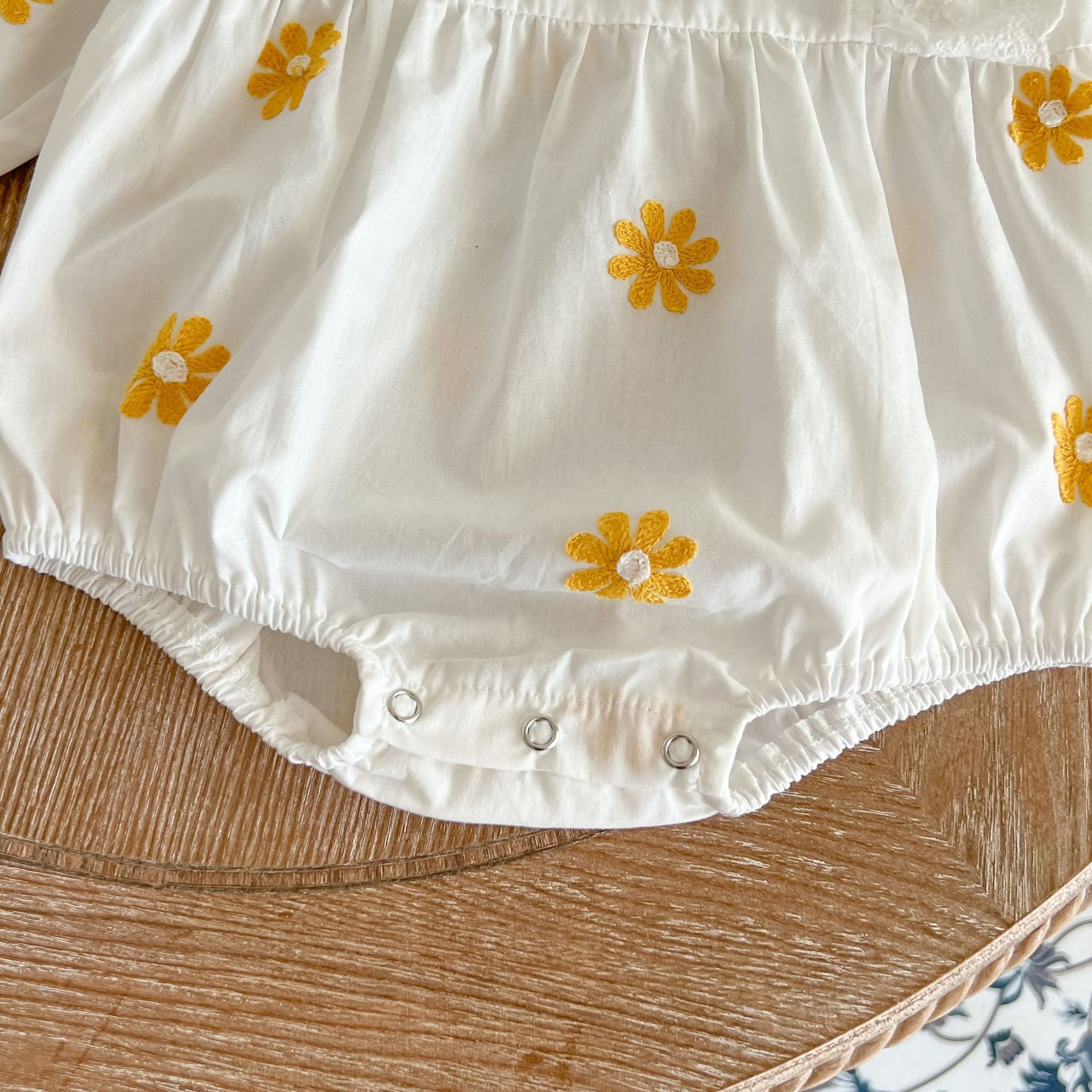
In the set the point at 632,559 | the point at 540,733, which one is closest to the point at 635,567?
the point at 632,559

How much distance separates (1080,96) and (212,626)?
720 mm

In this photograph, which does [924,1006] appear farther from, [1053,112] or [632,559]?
[1053,112]

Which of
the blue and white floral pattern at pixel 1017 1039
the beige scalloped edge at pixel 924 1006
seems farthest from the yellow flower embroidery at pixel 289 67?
the blue and white floral pattern at pixel 1017 1039

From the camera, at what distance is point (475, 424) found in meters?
0.65

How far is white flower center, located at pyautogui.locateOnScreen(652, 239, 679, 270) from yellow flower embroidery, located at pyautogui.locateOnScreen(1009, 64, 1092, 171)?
25 centimetres

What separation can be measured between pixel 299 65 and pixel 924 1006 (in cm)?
81

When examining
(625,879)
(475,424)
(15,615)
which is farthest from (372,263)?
(625,879)

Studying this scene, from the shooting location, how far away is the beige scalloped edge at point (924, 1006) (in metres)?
0.67

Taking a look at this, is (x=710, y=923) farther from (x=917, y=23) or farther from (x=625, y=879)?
(x=917, y=23)

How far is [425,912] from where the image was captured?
0.68m

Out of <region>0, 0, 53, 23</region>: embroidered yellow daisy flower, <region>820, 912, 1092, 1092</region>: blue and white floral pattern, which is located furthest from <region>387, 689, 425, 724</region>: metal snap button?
<region>820, 912, 1092, 1092</region>: blue and white floral pattern

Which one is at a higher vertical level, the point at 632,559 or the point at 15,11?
the point at 15,11

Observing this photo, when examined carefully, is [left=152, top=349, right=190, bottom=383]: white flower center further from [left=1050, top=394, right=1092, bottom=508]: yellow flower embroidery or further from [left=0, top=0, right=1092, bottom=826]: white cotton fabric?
[left=1050, top=394, right=1092, bottom=508]: yellow flower embroidery

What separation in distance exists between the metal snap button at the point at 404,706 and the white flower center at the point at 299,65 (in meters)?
0.44
